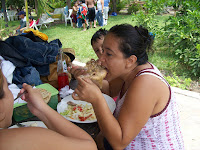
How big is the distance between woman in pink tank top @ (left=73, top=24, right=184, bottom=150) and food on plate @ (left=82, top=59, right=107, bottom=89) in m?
0.06

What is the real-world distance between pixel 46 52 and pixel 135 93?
1957 mm

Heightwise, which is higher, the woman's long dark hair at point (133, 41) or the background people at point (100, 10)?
the background people at point (100, 10)

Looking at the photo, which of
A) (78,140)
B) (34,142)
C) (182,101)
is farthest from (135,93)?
(182,101)

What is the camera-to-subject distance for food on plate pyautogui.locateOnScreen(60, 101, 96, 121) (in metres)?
1.69

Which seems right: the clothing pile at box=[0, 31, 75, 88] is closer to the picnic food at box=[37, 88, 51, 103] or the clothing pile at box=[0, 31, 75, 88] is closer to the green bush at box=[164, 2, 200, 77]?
the picnic food at box=[37, 88, 51, 103]

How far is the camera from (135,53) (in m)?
1.61

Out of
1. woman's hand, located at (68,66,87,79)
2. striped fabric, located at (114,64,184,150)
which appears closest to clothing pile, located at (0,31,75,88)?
woman's hand, located at (68,66,87,79)

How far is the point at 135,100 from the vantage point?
1.34 metres

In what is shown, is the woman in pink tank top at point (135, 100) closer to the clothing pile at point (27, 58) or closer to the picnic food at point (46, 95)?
the picnic food at point (46, 95)

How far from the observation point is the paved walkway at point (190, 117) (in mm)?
2986

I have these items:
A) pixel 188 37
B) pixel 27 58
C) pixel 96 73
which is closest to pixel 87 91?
pixel 96 73

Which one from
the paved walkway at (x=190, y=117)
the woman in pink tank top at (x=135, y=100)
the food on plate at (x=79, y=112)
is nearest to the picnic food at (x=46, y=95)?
the food on plate at (x=79, y=112)

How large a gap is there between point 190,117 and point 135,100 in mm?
2694

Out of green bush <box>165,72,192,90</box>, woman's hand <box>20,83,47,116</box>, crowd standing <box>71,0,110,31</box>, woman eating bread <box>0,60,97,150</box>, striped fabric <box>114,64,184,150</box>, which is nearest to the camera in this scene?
woman eating bread <box>0,60,97,150</box>
